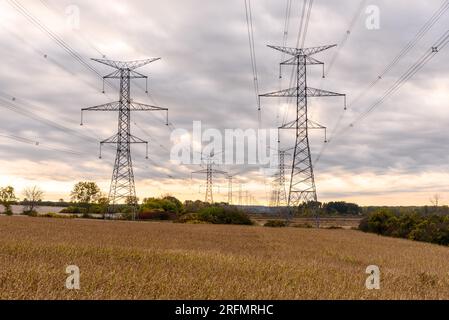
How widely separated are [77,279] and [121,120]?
172ft

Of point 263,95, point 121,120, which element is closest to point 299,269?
point 263,95

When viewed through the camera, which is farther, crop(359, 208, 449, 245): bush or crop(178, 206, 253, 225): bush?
crop(178, 206, 253, 225): bush

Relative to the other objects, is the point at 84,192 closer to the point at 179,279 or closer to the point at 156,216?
the point at 156,216

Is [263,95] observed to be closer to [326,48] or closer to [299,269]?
[326,48]

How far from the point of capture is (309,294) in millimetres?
13102

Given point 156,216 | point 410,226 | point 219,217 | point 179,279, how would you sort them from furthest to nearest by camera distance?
point 156,216
point 219,217
point 410,226
point 179,279

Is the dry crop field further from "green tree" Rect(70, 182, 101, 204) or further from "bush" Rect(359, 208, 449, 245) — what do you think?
"green tree" Rect(70, 182, 101, 204)

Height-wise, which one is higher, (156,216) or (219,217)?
(219,217)

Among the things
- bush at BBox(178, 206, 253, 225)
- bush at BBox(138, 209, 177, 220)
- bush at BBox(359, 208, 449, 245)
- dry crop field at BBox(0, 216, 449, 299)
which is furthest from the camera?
bush at BBox(138, 209, 177, 220)

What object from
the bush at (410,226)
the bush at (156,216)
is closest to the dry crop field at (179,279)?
the bush at (410,226)

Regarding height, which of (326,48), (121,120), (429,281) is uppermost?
(326,48)

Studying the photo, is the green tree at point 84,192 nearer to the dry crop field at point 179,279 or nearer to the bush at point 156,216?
Result: the bush at point 156,216

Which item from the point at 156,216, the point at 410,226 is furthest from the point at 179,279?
the point at 156,216

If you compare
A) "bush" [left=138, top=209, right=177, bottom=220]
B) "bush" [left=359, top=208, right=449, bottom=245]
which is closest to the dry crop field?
"bush" [left=359, top=208, right=449, bottom=245]
